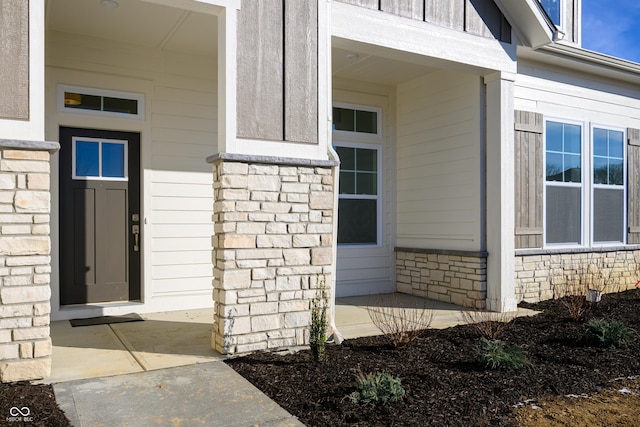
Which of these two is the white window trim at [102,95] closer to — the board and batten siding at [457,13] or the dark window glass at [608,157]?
the board and batten siding at [457,13]

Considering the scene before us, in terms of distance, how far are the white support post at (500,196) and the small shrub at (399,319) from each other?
95cm

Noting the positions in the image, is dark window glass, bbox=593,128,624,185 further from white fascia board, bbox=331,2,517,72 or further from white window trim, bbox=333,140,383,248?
white window trim, bbox=333,140,383,248

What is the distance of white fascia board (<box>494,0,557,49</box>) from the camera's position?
6219 mm

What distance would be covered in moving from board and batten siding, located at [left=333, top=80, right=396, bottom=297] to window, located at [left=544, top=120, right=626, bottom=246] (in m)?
2.27

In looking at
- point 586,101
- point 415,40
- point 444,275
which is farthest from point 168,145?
point 586,101

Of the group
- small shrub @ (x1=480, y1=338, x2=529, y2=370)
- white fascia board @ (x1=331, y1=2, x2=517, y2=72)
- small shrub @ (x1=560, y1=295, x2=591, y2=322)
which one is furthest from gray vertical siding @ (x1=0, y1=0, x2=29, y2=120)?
small shrub @ (x1=560, y1=295, x2=591, y2=322)

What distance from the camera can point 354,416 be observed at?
3.14 m

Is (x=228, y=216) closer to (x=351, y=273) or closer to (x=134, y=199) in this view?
(x=134, y=199)

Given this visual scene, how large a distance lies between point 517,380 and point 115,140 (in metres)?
5.09

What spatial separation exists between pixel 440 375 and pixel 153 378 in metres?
2.19

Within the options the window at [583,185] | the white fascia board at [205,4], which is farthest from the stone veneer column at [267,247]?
the window at [583,185]

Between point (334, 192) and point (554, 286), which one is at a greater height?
point (334, 192)

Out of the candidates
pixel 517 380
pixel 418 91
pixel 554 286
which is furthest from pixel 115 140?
pixel 554 286

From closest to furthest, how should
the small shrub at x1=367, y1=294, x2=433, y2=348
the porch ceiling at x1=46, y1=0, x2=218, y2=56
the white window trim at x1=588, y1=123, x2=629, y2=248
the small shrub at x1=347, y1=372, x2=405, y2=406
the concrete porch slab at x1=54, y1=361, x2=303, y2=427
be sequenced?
the concrete porch slab at x1=54, y1=361, x2=303, y2=427 → the small shrub at x1=347, y1=372, x2=405, y2=406 → the small shrub at x1=367, y1=294, x2=433, y2=348 → the porch ceiling at x1=46, y1=0, x2=218, y2=56 → the white window trim at x1=588, y1=123, x2=629, y2=248
